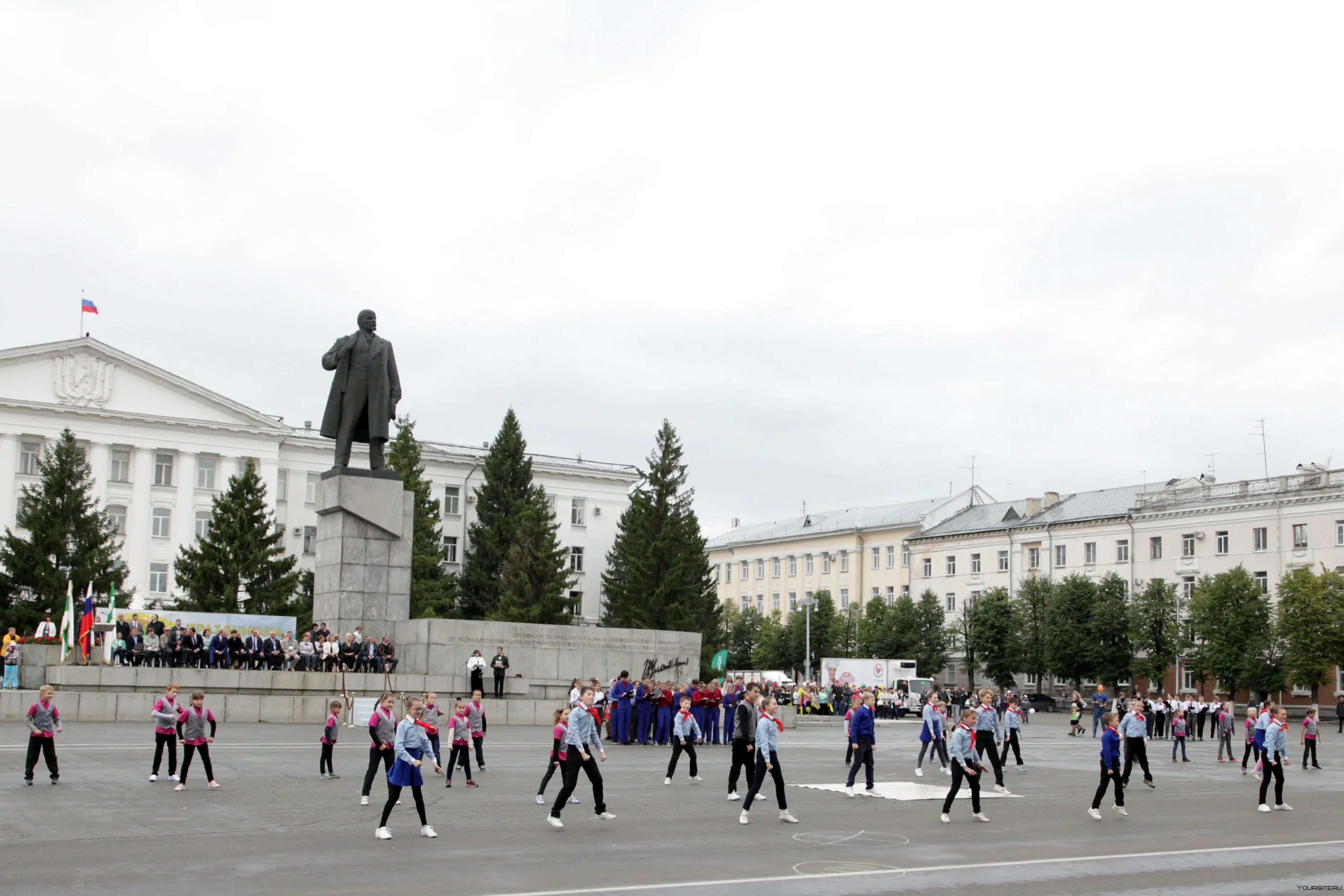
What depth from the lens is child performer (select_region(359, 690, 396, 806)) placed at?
55.7ft

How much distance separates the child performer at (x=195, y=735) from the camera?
18.8 meters

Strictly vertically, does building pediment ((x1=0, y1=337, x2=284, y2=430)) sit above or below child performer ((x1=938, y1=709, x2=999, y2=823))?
above

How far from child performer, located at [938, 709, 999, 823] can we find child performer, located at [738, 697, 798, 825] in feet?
6.98

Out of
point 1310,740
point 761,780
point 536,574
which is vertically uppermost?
point 536,574

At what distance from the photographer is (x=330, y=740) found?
66.3 feet

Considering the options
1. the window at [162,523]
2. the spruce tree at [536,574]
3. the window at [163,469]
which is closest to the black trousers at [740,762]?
the spruce tree at [536,574]

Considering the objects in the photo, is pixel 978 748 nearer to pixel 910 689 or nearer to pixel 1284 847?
pixel 1284 847

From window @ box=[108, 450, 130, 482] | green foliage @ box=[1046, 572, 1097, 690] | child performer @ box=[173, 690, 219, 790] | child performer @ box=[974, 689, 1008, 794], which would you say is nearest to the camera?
child performer @ box=[173, 690, 219, 790]

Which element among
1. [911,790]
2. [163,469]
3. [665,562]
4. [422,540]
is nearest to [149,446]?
[163,469]

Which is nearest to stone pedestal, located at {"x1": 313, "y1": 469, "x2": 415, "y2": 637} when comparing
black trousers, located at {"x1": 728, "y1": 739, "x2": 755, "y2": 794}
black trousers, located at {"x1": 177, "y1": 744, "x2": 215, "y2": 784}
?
black trousers, located at {"x1": 177, "y1": 744, "x2": 215, "y2": 784}

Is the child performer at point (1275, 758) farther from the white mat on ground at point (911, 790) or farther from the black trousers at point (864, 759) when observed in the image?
the black trousers at point (864, 759)

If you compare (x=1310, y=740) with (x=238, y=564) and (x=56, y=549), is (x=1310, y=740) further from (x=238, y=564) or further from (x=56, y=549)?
(x=56, y=549)

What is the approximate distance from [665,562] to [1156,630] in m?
29.0

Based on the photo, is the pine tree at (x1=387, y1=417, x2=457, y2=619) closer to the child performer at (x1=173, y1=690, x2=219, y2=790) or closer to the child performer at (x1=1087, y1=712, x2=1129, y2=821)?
the child performer at (x1=173, y1=690, x2=219, y2=790)
